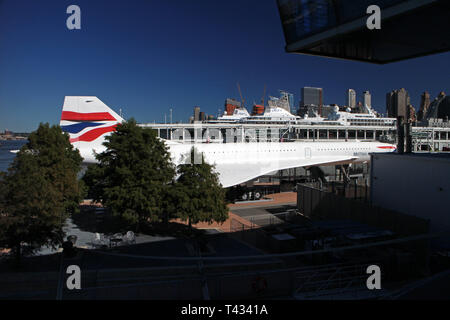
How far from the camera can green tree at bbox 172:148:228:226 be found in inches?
493

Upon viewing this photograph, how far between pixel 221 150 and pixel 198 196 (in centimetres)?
1092

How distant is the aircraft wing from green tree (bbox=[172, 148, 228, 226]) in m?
6.69

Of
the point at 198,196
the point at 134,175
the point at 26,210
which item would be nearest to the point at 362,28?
the point at 198,196

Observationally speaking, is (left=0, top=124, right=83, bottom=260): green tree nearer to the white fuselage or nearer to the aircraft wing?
the white fuselage

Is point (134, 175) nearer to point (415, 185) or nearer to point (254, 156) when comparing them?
point (415, 185)

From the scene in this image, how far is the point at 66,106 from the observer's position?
840 inches

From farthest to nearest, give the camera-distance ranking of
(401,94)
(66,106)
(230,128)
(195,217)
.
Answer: (230,128), (66,106), (195,217), (401,94)

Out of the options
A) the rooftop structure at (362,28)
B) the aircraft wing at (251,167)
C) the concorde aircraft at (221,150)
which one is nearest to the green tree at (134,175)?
the concorde aircraft at (221,150)

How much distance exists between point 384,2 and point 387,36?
1905mm

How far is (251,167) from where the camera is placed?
22.8 m

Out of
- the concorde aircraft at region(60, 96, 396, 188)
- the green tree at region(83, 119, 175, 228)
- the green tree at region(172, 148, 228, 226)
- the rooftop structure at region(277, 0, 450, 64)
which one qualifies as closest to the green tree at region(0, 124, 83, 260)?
the green tree at region(83, 119, 175, 228)
